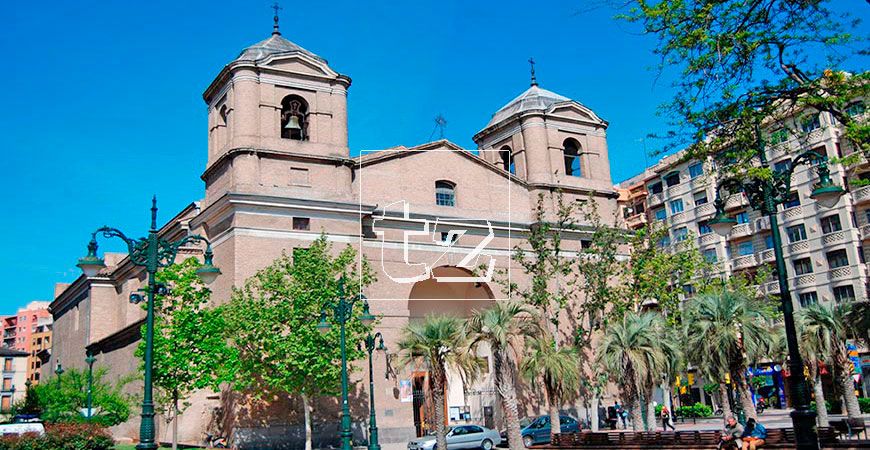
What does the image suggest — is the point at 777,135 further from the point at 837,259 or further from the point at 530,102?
the point at 837,259

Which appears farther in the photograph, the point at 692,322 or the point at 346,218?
the point at 346,218

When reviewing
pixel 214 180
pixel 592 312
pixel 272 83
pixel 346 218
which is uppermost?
pixel 272 83

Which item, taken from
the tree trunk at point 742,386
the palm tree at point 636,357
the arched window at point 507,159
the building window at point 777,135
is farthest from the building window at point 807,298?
the building window at point 777,135

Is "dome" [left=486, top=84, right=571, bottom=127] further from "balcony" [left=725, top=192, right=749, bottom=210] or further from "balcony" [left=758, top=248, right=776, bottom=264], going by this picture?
"balcony" [left=758, top=248, right=776, bottom=264]

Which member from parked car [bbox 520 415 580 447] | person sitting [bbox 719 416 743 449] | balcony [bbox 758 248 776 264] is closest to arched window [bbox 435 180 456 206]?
parked car [bbox 520 415 580 447]

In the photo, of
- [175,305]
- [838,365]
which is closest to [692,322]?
[838,365]

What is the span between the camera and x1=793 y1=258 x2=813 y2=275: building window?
49.0 metres

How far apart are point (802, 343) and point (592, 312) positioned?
11.9 meters

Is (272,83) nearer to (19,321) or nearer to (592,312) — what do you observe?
(592,312)

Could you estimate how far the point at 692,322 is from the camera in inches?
985

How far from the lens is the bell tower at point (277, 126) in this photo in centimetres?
3341

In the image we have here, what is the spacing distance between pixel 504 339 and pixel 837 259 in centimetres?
3039

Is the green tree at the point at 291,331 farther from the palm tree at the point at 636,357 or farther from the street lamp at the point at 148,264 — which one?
the street lamp at the point at 148,264

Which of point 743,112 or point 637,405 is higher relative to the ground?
point 743,112
